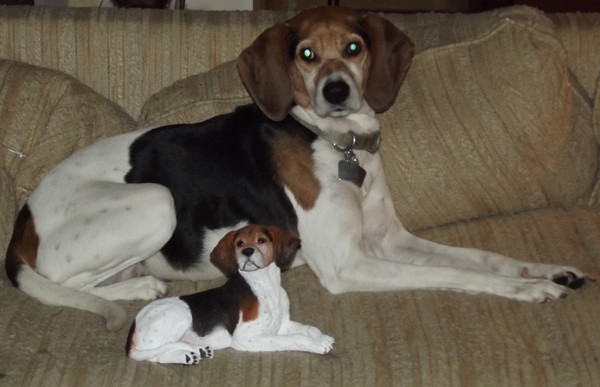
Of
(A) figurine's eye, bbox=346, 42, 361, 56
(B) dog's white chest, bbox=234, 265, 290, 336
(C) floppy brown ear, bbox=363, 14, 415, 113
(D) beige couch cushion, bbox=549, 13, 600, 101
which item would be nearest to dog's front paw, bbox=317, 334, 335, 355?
(B) dog's white chest, bbox=234, 265, 290, 336

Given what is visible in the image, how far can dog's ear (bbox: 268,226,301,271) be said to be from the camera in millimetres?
3256

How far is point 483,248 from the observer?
4.02 meters

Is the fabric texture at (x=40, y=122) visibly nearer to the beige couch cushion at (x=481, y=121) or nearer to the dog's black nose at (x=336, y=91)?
the beige couch cushion at (x=481, y=121)

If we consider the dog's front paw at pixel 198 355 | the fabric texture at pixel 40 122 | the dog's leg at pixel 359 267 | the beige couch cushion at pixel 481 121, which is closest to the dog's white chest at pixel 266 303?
the dog's front paw at pixel 198 355

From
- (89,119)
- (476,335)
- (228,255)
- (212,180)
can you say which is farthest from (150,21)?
(476,335)

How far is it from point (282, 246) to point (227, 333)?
345mm

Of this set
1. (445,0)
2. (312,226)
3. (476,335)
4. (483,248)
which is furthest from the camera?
(445,0)

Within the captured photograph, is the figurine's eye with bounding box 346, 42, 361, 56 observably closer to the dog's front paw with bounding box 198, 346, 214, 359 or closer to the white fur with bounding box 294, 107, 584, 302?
the white fur with bounding box 294, 107, 584, 302

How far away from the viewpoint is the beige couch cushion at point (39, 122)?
409 centimetres

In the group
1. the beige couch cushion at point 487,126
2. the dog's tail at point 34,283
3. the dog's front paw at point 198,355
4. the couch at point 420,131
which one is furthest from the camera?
the beige couch cushion at point 487,126

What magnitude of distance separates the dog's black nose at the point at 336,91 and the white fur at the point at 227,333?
0.78 meters

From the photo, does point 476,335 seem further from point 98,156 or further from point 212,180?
point 98,156

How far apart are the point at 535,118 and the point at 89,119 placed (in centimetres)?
186

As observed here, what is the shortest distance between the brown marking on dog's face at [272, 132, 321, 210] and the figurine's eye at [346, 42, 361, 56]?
39 cm
